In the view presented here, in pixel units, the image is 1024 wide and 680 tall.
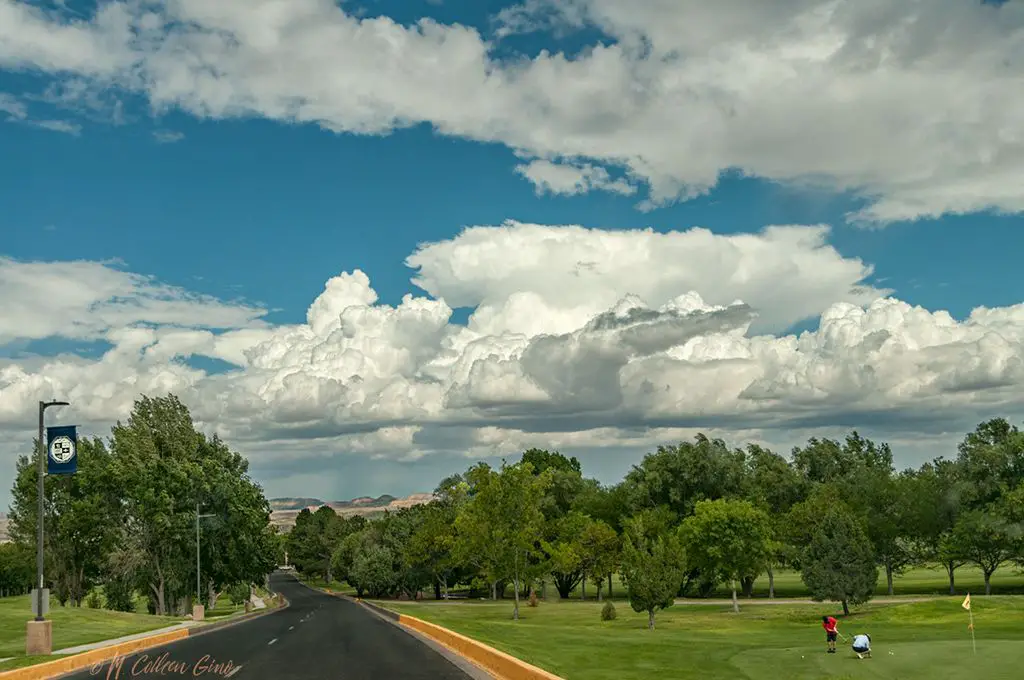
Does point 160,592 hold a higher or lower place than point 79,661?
lower

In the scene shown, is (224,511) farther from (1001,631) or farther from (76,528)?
(1001,631)

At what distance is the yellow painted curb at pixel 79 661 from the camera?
23766 mm

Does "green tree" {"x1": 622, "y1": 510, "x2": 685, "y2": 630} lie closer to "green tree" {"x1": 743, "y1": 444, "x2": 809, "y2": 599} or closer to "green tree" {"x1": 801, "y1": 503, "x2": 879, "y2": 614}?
"green tree" {"x1": 801, "y1": 503, "x2": 879, "y2": 614}

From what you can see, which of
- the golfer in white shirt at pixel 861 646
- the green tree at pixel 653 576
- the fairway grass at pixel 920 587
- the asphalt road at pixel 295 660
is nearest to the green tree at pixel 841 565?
the green tree at pixel 653 576

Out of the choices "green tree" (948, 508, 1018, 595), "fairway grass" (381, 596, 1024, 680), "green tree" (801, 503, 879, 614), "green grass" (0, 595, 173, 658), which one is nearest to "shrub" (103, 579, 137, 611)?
"green grass" (0, 595, 173, 658)

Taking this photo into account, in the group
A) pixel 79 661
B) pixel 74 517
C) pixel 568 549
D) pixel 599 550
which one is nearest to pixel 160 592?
pixel 74 517

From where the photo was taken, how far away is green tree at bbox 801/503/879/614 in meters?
63.4

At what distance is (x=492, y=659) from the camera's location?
22578mm

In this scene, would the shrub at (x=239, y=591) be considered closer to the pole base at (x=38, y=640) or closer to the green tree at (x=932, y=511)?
the pole base at (x=38, y=640)

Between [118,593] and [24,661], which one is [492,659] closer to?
[24,661]

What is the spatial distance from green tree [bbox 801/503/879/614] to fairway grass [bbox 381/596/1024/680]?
1632 mm

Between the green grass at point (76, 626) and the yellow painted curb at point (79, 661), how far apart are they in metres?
2.84

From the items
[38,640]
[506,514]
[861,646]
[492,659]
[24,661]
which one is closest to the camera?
[492,659]

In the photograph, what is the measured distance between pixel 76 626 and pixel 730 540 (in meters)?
51.5
